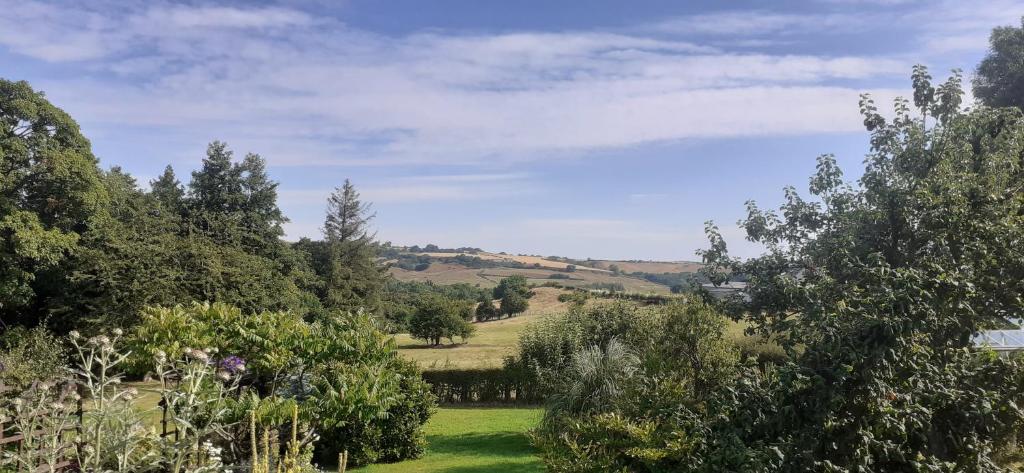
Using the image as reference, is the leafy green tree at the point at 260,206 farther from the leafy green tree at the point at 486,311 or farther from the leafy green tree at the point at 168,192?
the leafy green tree at the point at 486,311

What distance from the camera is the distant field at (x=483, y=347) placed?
836 inches

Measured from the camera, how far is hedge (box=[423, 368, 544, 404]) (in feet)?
63.2

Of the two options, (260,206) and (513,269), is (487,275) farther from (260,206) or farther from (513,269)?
(260,206)

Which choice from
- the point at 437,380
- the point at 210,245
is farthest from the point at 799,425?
the point at 210,245

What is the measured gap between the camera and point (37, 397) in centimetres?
508

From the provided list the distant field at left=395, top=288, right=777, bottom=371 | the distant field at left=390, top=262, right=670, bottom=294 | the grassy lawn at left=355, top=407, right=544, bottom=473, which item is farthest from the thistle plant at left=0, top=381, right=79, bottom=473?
the distant field at left=390, top=262, right=670, bottom=294

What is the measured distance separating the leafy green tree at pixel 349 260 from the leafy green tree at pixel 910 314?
29.6 meters

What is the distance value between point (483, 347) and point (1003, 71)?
23091mm

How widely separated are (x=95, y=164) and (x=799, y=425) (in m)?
24.8

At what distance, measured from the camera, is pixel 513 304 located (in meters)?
45.2

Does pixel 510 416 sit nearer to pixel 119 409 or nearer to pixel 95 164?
pixel 119 409

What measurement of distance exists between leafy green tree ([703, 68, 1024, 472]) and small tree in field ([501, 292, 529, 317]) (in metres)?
40.3

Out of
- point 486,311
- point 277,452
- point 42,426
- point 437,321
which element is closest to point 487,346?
point 437,321

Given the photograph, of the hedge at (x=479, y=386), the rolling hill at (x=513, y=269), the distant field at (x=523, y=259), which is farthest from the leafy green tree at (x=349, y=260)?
the distant field at (x=523, y=259)
